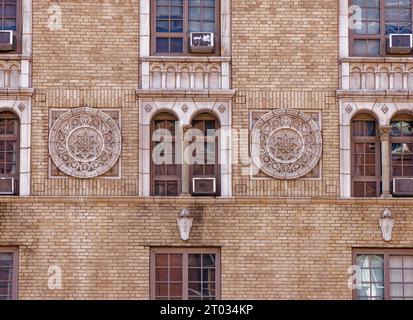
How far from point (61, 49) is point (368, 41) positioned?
5989 millimetres

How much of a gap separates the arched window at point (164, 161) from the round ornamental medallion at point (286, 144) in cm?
154

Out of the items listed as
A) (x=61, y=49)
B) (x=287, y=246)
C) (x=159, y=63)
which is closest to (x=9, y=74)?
(x=61, y=49)

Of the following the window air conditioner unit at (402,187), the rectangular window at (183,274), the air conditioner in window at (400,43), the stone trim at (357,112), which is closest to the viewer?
the rectangular window at (183,274)

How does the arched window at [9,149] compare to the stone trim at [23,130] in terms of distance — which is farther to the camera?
the arched window at [9,149]

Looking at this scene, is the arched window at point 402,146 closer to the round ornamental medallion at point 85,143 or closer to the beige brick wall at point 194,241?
the beige brick wall at point 194,241

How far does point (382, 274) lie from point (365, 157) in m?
2.29

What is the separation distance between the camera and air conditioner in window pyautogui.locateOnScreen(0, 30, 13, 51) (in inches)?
922

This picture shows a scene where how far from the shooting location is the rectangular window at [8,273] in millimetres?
22844

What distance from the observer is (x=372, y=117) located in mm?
23609

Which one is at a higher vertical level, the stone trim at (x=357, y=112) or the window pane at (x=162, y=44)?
the window pane at (x=162, y=44)

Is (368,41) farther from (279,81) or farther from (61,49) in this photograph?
(61,49)

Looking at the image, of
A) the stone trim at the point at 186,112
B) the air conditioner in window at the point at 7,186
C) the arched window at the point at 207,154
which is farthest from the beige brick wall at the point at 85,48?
the air conditioner in window at the point at 7,186

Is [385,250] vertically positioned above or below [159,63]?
below
